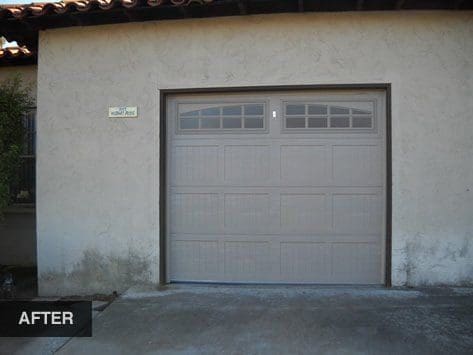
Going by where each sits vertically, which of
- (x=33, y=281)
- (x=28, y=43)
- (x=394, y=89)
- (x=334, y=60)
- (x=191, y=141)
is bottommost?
(x=33, y=281)

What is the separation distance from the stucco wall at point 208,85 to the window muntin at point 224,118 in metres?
0.34

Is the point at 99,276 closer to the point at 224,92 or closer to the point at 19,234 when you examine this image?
the point at 19,234

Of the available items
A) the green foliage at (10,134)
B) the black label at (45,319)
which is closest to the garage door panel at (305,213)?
the black label at (45,319)

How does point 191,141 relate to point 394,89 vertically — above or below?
below

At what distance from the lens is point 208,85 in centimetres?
581

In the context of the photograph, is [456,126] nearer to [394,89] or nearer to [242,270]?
[394,89]

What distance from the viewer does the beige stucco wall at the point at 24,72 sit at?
7.45 metres

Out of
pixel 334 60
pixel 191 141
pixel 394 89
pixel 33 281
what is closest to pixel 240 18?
pixel 334 60

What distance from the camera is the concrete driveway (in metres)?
4.14

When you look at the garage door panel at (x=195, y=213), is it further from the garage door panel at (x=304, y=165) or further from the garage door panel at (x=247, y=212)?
the garage door panel at (x=304, y=165)

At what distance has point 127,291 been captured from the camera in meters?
5.82

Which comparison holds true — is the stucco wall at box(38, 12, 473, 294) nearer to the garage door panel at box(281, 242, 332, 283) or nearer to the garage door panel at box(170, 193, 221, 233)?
the garage door panel at box(170, 193, 221, 233)

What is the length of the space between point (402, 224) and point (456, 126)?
4.39 ft

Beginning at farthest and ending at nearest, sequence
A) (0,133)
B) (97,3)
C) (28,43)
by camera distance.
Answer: (28,43), (0,133), (97,3)
